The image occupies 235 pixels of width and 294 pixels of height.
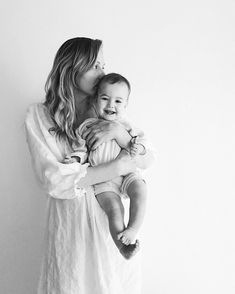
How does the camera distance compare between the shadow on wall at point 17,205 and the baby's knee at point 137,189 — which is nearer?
the baby's knee at point 137,189

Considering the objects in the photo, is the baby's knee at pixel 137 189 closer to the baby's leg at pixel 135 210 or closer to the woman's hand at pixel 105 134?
the baby's leg at pixel 135 210

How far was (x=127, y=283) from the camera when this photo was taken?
6.57 ft

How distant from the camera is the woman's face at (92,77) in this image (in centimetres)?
203

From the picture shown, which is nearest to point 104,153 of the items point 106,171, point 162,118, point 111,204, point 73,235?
point 106,171

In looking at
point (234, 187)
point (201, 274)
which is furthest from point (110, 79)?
point (201, 274)

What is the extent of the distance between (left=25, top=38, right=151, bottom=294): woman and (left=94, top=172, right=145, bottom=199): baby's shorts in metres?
0.03

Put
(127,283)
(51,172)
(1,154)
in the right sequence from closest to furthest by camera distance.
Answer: (51,172), (127,283), (1,154)

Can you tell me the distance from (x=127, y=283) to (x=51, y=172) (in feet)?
1.72

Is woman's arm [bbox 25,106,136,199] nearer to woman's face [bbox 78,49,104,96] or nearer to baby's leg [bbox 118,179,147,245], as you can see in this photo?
baby's leg [bbox 118,179,147,245]

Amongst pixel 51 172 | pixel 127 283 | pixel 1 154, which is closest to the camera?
pixel 51 172

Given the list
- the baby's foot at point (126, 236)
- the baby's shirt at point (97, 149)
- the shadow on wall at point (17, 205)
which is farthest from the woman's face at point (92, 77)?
the baby's foot at point (126, 236)

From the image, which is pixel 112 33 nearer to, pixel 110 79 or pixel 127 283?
pixel 110 79

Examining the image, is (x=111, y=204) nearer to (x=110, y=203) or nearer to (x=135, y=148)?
(x=110, y=203)

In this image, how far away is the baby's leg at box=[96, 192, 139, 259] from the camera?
174 centimetres
